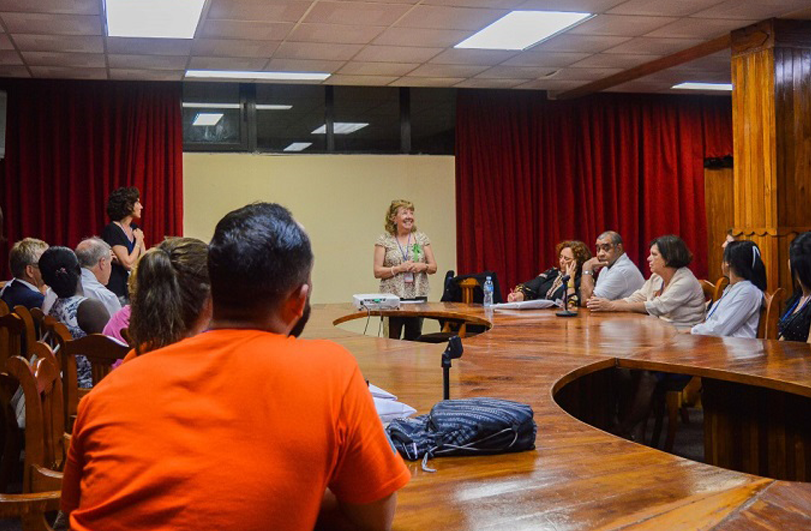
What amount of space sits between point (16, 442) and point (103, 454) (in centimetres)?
259

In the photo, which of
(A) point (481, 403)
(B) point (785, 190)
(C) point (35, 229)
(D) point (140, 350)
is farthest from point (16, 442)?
(B) point (785, 190)

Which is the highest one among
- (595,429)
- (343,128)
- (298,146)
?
(343,128)

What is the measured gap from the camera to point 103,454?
1.23 meters

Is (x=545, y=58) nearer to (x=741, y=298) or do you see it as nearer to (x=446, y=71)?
(x=446, y=71)

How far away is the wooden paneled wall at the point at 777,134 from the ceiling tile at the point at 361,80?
9.76 ft

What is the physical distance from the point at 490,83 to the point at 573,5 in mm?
2654

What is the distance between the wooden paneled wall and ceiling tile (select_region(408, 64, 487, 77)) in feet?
7.09

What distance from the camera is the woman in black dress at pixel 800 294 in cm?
376

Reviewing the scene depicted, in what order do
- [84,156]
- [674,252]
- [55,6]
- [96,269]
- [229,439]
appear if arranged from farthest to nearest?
[84,156], [55,6], [674,252], [96,269], [229,439]

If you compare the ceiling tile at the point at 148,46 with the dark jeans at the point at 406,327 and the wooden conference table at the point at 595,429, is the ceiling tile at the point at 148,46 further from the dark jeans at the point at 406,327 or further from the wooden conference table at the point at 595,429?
the dark jeans at the point at 406,327

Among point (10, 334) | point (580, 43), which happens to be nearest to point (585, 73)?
point (580, 43)

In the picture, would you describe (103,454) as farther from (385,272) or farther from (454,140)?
(454,140)

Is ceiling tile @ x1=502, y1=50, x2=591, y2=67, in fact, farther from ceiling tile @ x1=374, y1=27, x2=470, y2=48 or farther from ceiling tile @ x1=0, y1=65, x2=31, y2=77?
ceiling tile @ x1=0, y1=65, x2=31, y2=77

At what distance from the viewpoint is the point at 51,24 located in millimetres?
5602
